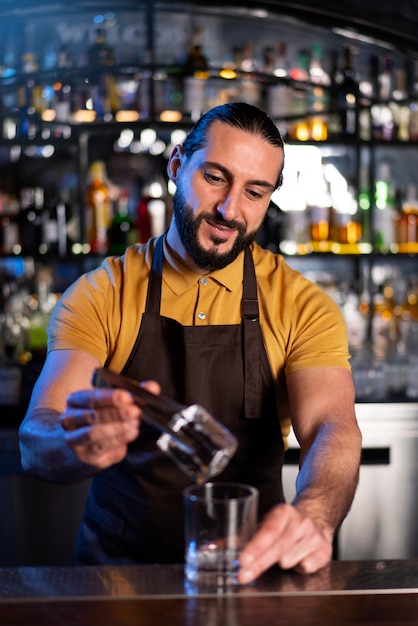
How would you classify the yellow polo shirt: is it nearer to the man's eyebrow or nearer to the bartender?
the bartender

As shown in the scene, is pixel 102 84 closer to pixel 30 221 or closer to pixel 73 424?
pixel 30 221

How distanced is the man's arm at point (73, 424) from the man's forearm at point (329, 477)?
14.1 inches

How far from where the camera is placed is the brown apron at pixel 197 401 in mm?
1773

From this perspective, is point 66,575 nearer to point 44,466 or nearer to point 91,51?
point 44,466

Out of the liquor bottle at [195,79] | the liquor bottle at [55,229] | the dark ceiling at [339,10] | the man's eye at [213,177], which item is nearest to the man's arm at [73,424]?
the man's eye at [213,177]

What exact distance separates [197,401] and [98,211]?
200cm

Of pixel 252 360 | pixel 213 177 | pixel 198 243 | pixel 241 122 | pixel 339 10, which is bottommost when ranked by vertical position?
pixel 252 360

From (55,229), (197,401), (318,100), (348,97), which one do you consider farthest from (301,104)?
(197,401)

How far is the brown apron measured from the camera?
1773 millimetres

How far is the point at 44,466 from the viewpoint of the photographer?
1.47 m

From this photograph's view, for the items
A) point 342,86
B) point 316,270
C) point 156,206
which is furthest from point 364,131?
point 156,206

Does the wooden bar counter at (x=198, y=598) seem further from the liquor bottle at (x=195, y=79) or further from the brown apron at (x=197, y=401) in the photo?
the liquor bottle at (x=195, y=79)

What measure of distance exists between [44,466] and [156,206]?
7.34 feet

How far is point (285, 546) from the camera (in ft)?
3.97
